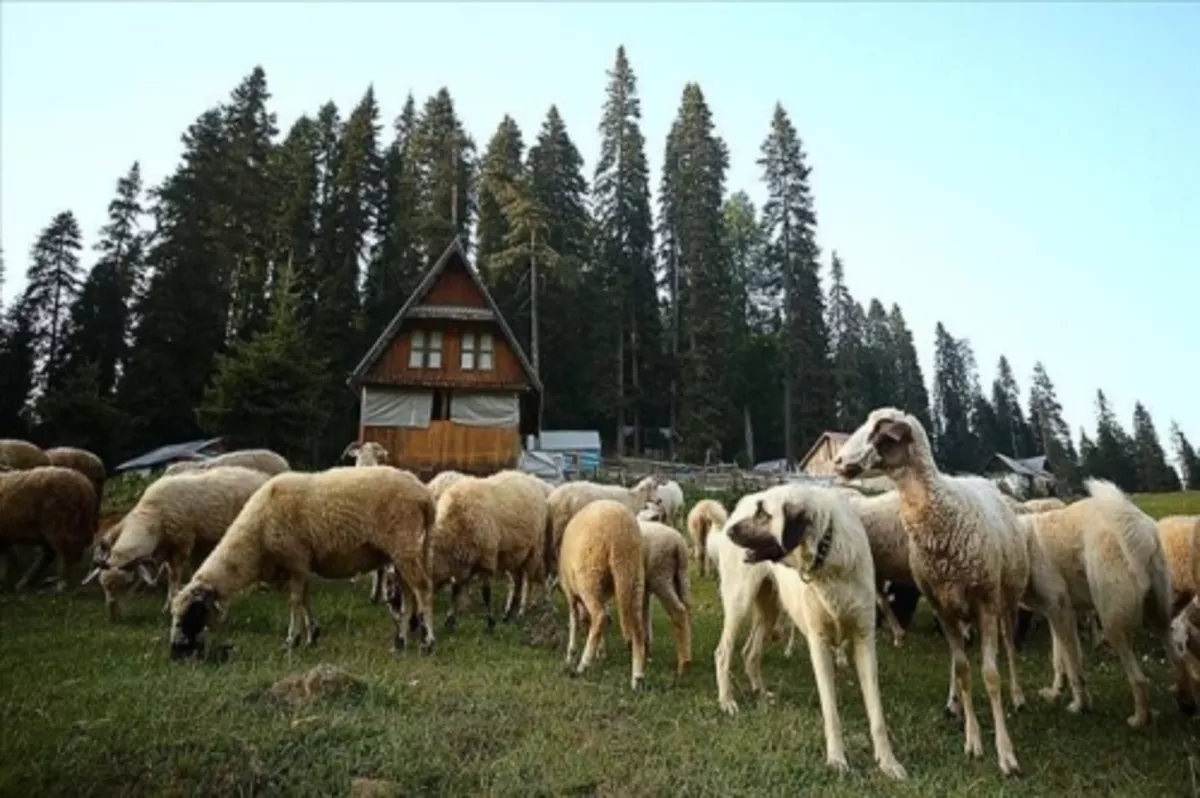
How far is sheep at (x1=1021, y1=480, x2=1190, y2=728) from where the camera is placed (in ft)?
25.7

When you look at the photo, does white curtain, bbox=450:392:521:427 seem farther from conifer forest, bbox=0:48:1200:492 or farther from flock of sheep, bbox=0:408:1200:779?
flock of sheep, bbox=0:408:1200:779

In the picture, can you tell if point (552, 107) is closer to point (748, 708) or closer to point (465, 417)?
point (465, 417)

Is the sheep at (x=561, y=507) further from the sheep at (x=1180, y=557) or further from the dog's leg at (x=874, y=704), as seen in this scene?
the sheep at (x=1180, y=557)

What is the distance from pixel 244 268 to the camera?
5075 centimetres

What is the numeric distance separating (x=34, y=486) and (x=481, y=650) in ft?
34.0

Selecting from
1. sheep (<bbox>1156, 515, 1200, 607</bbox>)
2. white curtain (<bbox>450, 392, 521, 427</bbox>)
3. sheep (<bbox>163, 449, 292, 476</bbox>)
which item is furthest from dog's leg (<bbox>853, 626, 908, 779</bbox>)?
white curtain (<bbox>450, 392, 521, 427</bbox>)

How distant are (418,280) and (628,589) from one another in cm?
4764

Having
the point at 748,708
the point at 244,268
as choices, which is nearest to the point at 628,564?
the point at 748,708

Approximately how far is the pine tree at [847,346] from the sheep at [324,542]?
64240 mm

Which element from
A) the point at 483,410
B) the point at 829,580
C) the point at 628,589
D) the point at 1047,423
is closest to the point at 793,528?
the point at 829,580

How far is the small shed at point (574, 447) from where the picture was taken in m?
42.2

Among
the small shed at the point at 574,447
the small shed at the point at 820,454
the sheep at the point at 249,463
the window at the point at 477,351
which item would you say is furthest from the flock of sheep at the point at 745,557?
the small shed at the point at 820,454

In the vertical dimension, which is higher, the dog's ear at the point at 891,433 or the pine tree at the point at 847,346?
the pine tree at the point at 847,346

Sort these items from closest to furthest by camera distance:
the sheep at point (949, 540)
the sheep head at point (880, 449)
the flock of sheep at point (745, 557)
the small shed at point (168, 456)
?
the flock of sheep at point (745, 557), the sheep at point (949, 540), the sheep head at point (880, 449), the small shed at point (168, 456)
